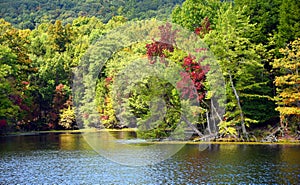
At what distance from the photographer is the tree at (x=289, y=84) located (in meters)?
34.7

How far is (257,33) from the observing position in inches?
1503

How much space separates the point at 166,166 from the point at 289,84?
14.8 metres

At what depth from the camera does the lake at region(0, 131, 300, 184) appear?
22.0 metres

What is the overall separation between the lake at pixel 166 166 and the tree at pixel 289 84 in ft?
10.6

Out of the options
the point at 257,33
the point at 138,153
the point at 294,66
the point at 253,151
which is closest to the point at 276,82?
the point at 294,66

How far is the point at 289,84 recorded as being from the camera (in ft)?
118

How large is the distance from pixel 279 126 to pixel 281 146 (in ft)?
13.6

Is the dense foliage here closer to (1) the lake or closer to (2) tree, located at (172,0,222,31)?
(2) tree, located at (172,0,222,31)

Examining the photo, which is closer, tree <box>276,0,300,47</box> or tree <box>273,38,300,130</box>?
tree <box>273,38,300,130</box>

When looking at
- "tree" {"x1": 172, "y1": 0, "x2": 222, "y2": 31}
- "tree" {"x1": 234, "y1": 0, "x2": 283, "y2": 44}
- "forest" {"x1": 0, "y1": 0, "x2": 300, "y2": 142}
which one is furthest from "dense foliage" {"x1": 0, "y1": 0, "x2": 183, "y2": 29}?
"tree" {"x1": 234, "y1": 0, "x2": 283, "y2": 44}

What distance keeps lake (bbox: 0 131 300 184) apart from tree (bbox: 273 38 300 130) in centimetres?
322

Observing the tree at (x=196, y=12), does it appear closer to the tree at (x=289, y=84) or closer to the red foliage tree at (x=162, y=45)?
the red foliage tree at (x=162, y=45)

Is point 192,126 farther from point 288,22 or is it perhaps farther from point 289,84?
point 288,22

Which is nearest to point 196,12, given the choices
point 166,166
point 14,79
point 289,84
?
point 289,84
